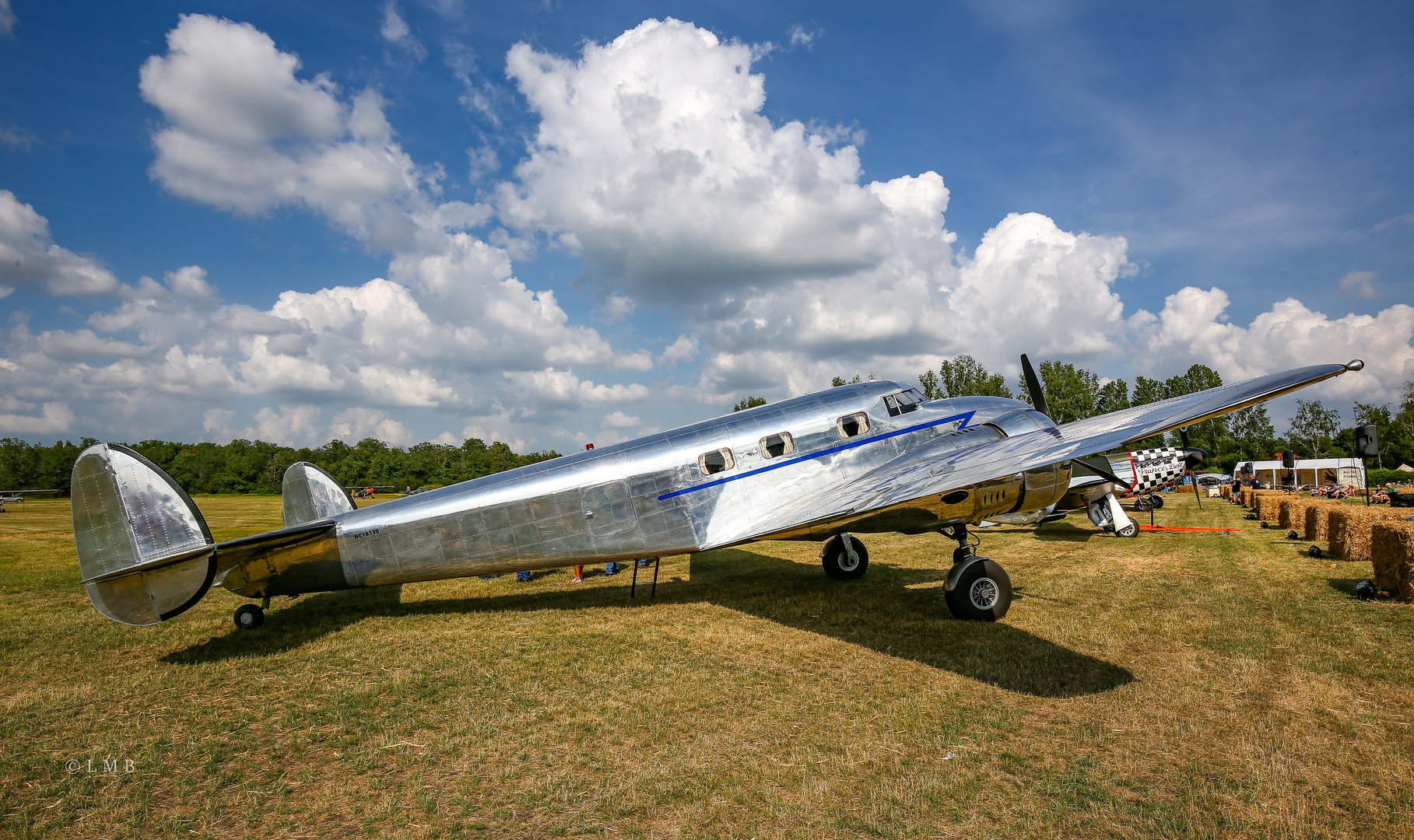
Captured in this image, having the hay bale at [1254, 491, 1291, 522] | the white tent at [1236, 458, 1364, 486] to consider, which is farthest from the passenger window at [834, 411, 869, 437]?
the white tent at [1236, 458, 1364, 486]

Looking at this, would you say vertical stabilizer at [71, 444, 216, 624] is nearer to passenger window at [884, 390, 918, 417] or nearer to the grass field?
the grass field

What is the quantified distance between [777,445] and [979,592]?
333 centimetres

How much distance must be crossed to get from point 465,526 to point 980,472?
6.76m

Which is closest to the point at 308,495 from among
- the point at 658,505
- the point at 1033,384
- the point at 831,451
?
the point at 658,505

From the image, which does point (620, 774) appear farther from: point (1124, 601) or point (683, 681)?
point (1124, 601)

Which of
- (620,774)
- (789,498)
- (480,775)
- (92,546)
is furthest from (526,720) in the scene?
(92,546)

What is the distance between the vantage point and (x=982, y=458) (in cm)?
794

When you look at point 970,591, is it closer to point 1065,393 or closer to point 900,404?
point 900,404

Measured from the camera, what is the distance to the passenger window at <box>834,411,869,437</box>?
9383 millimetres

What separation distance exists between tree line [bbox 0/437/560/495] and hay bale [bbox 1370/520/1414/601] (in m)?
89.3

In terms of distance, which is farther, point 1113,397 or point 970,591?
point 1113,397

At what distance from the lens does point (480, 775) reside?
4422mm

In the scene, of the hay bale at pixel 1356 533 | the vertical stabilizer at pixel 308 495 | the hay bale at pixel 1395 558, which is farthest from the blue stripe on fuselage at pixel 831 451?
the hay bale at pixel 1356 533

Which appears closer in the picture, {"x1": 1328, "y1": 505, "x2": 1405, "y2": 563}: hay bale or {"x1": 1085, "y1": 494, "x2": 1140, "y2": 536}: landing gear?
{"x1": 1328, "y1": 505, "x2": 1405, "y2": 563}: hay bale
